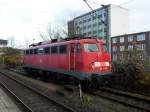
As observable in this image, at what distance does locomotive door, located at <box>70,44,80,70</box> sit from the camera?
16.6 m

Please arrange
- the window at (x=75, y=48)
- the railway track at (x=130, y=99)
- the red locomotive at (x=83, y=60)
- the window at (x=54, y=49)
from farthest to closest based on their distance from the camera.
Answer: the window at (x=54, y=49), the window at (x=75, y=48), the red locomotive at (x=83, y=60), the railway track at (x=130, y=99)

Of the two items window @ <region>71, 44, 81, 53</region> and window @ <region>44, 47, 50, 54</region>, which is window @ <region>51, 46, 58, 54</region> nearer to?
window @ <region>44, 47, 50, 54</region>

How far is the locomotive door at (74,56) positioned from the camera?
16562 mm

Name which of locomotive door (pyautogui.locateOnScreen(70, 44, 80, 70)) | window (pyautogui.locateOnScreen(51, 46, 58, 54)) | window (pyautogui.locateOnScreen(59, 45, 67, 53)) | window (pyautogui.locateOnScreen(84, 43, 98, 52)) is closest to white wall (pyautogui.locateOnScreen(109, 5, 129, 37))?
window (pyautogui.locateOnScreen(51, 46, 58, 54))

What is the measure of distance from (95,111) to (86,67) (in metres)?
5.11

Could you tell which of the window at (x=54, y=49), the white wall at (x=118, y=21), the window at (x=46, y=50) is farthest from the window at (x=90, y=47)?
the white wall at (x=118, y=21)

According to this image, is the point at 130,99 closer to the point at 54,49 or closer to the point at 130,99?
the point at 130,99

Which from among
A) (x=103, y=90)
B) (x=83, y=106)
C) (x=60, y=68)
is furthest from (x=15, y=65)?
(x=83, y=106)

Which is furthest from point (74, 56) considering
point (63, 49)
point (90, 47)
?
point (63, 49)

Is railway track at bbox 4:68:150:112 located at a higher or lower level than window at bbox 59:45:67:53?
lower

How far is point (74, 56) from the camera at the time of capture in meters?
16.9

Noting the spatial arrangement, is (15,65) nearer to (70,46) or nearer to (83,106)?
(70,46)

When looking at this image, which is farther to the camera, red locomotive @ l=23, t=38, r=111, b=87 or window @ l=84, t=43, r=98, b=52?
window @ l=84, t=43, r=98, b=52

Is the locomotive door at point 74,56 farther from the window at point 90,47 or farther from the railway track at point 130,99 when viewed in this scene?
the railway track at point 130,99
